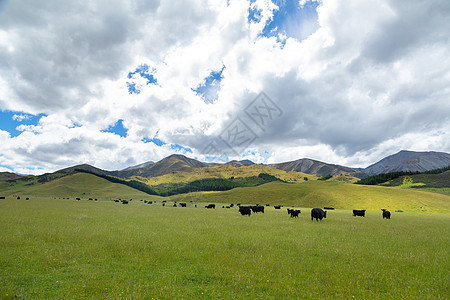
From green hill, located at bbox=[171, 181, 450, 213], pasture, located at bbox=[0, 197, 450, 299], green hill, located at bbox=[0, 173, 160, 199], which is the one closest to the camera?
pasture, located at bbox=[0, 197, 450, 299]

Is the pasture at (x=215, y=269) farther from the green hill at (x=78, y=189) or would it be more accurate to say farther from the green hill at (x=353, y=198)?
the green hill at (x=78, y=189)

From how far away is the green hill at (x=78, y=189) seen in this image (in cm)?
13650

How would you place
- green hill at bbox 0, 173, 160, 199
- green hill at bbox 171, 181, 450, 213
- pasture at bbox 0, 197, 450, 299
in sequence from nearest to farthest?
1. pasture at bbox 0, 197, 450, 299
2. green hill at bbox 171, 181, 450, 213
3. green hill at bbox 0, 173, 160, 199

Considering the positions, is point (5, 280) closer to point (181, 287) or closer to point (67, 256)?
point (67, 256)

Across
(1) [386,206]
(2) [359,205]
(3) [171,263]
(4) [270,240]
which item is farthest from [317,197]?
(3) [171,263]

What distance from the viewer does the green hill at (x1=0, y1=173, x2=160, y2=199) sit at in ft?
448

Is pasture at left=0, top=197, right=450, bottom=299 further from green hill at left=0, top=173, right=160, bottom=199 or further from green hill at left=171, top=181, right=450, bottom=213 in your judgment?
green hill at left=0, top=173, right=160, bottom=199

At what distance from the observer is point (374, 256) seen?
11312 millimetres

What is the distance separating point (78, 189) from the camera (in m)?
156

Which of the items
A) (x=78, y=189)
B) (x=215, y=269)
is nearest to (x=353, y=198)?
(x=215, y=269)

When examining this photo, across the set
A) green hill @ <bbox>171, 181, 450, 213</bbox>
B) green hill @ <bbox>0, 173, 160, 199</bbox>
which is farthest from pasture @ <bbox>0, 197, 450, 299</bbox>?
green hill @ <bbox>0, 173, 160, 199</bbox>

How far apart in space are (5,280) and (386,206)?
3508 inches

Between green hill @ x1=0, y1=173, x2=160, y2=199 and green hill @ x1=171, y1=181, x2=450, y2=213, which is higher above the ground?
green hill @ x1=0, y1=173, x2=160, y2=199

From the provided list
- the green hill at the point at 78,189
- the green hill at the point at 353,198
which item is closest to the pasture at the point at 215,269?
the green hill at the point at 353,198
